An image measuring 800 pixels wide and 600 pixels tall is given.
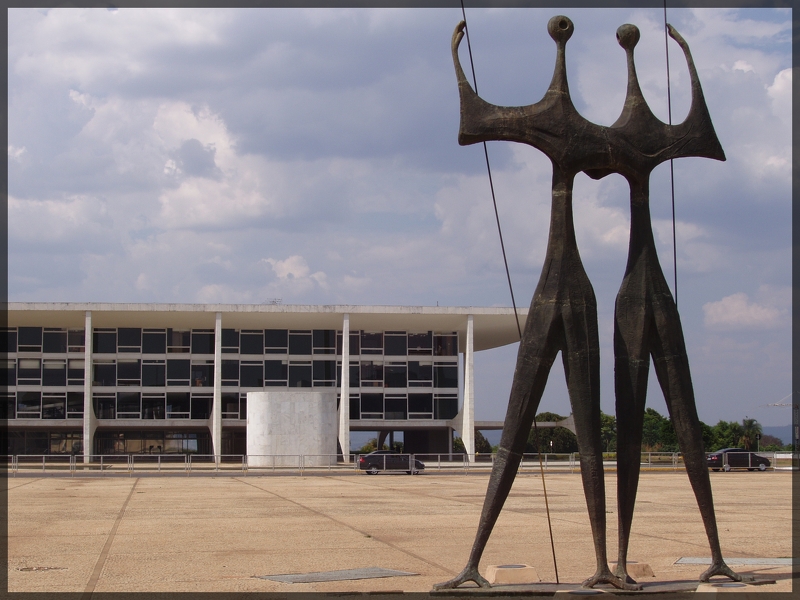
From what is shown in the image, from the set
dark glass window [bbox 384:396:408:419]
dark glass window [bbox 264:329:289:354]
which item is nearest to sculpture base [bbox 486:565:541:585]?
dark glass window [bbox 384:396:408:419]

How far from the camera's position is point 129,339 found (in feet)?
194

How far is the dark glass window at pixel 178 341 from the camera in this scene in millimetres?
59306

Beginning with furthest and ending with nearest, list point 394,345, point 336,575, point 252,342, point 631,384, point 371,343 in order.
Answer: point 394,345 → point 371,343 → point 252,342 → point 336,575 → point 631,384

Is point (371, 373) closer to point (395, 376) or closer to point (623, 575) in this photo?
point (395, 376)

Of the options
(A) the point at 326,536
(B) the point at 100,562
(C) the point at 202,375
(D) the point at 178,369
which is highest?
(D) the point at 178,369

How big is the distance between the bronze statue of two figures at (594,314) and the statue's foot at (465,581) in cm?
29

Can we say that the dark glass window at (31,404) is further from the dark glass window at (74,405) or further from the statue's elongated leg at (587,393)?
the statue's elongated leg at (587,393)

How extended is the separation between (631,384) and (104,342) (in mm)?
54212

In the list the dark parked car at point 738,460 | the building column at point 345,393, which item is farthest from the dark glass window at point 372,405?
the dark parked car at point 738,460

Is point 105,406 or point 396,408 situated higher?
point 105,406

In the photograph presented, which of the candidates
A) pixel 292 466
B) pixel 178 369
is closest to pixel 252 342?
pixel 178 369

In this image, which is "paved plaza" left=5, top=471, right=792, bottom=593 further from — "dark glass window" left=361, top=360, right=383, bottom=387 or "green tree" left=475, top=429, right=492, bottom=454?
"green tree" left=475, top=429, right=492, bottom=454

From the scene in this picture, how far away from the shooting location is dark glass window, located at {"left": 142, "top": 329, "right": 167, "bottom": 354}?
2329 inches

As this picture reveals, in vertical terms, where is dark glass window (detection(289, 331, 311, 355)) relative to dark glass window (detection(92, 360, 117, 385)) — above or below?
above
